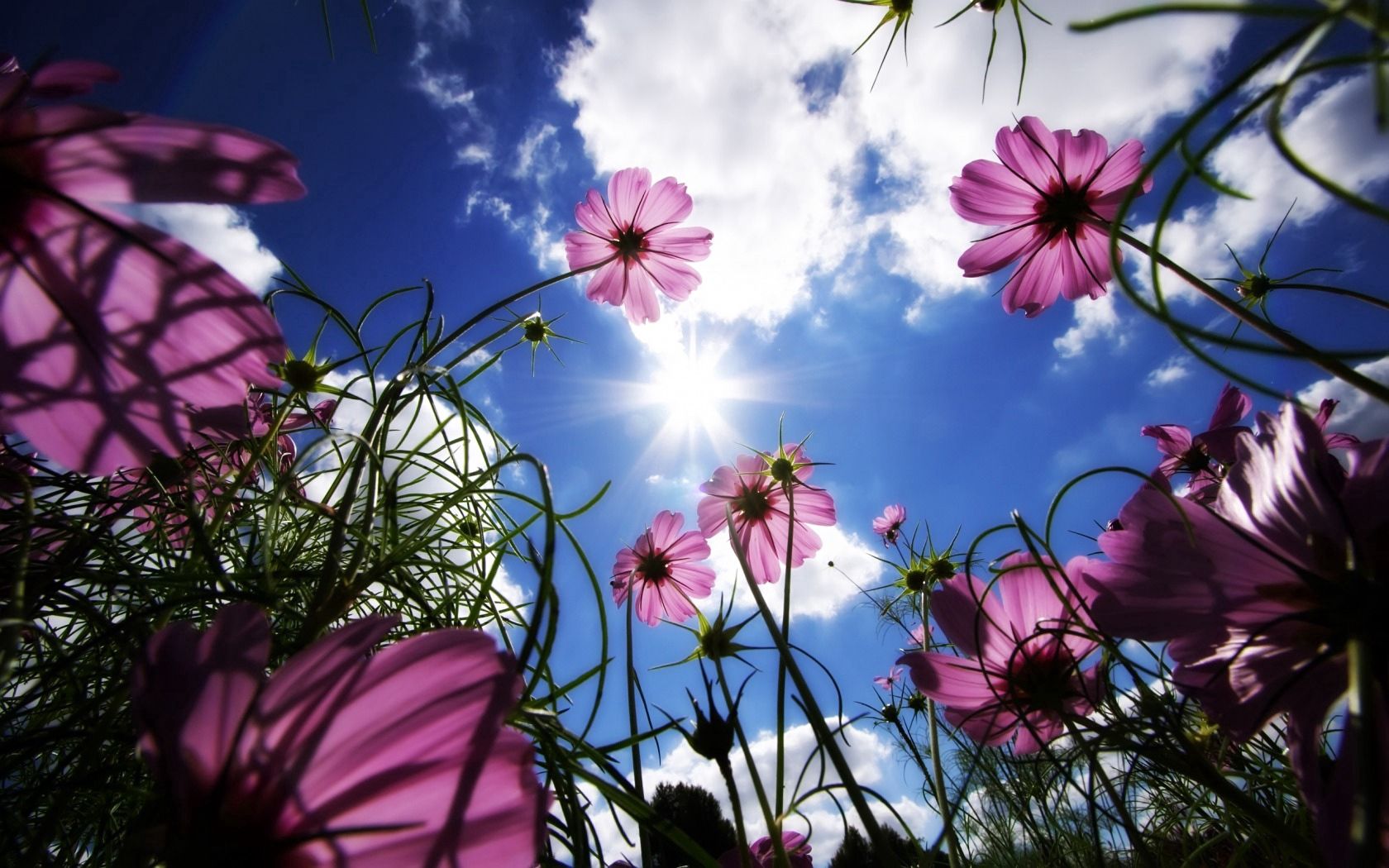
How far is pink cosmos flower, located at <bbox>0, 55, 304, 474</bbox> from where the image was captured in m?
0.20

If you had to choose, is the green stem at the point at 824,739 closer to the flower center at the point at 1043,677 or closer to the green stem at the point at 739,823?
the green stem at the point at 739,823

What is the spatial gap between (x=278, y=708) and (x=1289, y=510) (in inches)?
14.3

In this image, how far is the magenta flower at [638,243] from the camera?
106 centimetres

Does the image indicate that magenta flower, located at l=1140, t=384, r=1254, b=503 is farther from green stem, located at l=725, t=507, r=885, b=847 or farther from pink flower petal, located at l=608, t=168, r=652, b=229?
pink flower petal, located at l=608, t=168, r=652, b=229

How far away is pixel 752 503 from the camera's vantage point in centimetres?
94

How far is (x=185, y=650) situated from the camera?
0.59ft

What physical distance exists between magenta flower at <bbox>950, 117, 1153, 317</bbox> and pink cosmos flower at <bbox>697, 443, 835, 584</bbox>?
342mm

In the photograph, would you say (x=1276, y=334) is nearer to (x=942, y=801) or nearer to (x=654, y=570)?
(x=942, y=801)

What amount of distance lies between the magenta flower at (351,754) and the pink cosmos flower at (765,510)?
0.68 metres

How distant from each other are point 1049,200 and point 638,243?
62cm

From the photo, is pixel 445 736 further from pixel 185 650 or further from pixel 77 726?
pixel 77 726

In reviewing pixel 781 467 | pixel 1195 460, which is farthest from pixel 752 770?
pixel 1195 460

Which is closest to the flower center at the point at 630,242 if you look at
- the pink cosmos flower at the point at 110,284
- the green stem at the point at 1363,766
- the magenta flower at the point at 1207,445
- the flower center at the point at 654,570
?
the flower center at the point at 654,570

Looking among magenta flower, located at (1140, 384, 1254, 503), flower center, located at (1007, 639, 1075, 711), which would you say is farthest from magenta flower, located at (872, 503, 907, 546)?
flower center, located at (1007, 639, 1075, 711)
